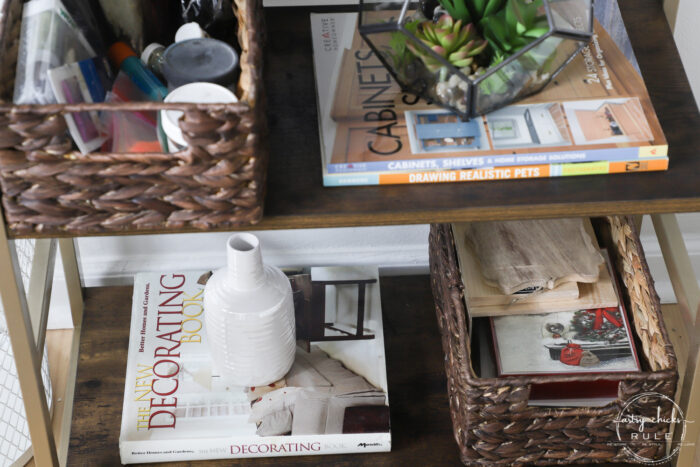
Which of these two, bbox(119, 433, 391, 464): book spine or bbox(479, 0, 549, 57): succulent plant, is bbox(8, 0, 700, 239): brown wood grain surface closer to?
bbox(479, 0, 549, 57): succulent plant

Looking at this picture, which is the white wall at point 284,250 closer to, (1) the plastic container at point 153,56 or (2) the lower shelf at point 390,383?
(2) the lower shelf at point 390,383

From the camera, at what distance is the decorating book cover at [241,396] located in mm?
1136

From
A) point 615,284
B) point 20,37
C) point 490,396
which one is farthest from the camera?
point 615,284

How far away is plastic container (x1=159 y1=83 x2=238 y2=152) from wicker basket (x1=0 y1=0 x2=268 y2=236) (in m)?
0.02

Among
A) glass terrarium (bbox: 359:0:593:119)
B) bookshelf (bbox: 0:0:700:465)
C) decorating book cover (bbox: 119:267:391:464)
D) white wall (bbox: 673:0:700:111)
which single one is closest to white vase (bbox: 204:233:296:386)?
decorating book cover (bbox: 119:267:391:464)

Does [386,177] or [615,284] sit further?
[615,284]

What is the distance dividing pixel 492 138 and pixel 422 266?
2.12ft

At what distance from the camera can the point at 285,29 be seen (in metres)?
1.04

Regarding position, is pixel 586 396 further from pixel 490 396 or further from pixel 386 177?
pixel 386 177

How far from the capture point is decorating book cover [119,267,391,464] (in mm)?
1136

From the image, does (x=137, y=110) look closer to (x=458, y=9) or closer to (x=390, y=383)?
(x=458, y=9)

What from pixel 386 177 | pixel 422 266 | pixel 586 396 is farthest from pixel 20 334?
pixel 422 266

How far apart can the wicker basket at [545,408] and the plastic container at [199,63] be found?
41 cm

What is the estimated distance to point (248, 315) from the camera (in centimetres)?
106
